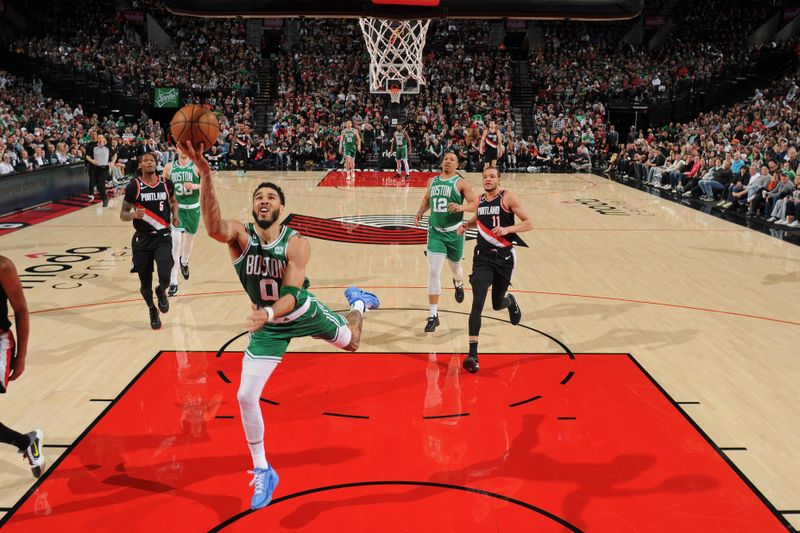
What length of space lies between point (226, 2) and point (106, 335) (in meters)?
5.98

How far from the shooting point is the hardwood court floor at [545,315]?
546cm

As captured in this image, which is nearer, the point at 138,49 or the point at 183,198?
the point at 183,198

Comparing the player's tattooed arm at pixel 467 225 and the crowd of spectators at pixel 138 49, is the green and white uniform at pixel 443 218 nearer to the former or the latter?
the player's tattooed arm at pixel 467 225

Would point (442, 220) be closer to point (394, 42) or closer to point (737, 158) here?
point (394, 42)

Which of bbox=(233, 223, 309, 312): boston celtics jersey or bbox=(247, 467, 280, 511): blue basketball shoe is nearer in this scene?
bbox=(247, 467, 280, 511): blue basketball shoe

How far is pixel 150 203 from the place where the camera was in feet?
24.0

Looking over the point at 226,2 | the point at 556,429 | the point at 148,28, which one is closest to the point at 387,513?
the point at 556,429

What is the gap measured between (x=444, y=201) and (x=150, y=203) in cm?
309

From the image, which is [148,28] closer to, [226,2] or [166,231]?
[226,2]

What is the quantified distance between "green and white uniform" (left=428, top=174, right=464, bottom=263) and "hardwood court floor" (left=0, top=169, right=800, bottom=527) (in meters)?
0.89

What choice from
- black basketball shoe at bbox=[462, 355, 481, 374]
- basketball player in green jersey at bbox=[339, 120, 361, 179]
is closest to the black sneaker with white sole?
black basketball shoe at bbox=[462, 355, 481, 374]

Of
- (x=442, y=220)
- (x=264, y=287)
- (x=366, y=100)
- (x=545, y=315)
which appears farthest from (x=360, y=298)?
(x=366, y=100)

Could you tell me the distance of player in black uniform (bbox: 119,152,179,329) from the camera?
23.9 ft

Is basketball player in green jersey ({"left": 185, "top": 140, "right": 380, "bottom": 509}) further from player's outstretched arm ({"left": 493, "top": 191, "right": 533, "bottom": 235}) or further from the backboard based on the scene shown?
the backboard
